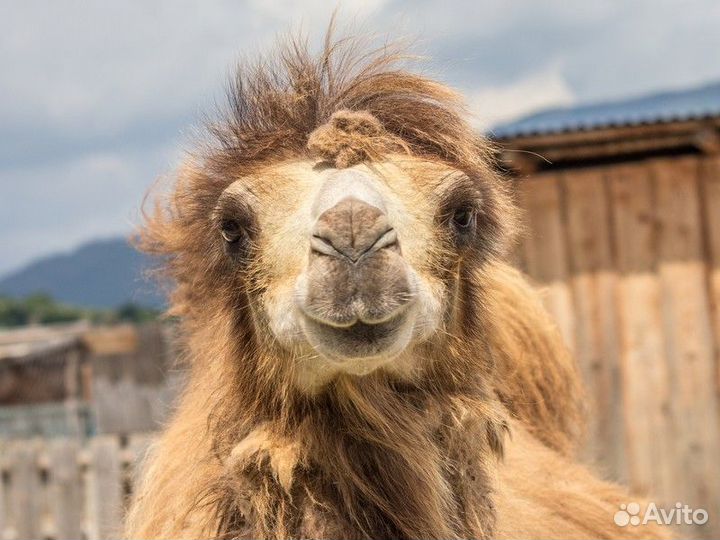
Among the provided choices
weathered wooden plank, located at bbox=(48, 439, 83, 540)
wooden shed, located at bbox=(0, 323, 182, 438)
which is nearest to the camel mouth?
weathered wooden plank, located at bbox=(48, 439, 83, 540)

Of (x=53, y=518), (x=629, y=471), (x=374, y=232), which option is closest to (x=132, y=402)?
(x=53, y=518)

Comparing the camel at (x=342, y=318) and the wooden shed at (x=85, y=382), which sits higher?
the camel at (x=342, y=318)

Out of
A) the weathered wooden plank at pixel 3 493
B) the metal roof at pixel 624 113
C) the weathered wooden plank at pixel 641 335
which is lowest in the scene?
the weathered wooden plank at pixel 3 493

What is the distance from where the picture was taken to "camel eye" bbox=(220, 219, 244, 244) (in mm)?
3053

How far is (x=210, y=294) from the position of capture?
334 centimetres

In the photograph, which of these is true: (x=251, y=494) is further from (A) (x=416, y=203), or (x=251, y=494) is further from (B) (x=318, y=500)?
(A) (x=416, y=203)

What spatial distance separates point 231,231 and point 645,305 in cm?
594

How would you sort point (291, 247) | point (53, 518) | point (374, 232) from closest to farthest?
1. point (374, 232)
2. point (291, 247)
3. point (53, 518)

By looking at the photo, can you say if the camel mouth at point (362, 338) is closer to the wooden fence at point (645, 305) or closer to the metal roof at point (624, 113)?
the metal roof at point (624, 113)

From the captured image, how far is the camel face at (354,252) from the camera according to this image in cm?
260

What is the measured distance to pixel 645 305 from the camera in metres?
8.38

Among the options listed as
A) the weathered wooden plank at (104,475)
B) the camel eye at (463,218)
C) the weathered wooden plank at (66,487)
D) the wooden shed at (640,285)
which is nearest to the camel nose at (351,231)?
the camel eye at (463,218)

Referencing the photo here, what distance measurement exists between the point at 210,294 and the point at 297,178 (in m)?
0.58

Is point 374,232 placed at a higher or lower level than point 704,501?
higher
